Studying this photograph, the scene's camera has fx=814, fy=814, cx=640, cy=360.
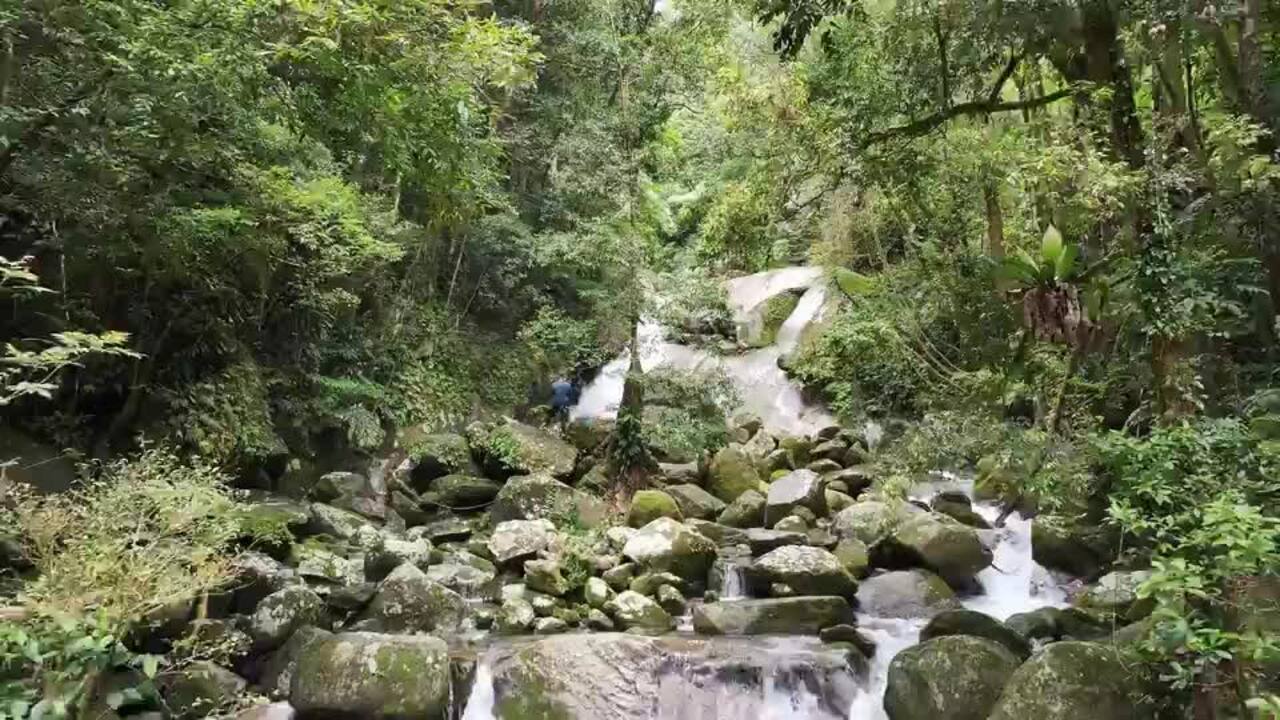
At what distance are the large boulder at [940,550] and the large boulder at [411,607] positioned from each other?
485 centimetres

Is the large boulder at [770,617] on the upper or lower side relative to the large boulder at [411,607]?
upper

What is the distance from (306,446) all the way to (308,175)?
3.85m

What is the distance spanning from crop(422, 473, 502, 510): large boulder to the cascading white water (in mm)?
2816

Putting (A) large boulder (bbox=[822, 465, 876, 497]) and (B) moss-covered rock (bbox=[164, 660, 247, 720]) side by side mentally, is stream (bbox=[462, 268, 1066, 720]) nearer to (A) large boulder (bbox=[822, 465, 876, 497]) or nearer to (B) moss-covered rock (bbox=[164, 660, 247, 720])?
(A) large boulder (bbox=[822, 465, 876, 497])

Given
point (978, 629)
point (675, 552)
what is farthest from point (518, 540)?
point (978, 629)

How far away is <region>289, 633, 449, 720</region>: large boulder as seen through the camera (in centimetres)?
612

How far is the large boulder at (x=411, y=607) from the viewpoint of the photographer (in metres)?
7.64

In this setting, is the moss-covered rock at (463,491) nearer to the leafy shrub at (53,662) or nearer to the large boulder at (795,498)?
the large boulder at (795,498)

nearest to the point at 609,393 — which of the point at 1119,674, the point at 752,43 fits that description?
the point at 752,43

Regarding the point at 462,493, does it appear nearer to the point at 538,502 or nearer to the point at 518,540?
the point at 538,502

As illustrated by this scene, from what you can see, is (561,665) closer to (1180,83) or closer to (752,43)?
(1180,83)

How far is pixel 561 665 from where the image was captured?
6.50 meters

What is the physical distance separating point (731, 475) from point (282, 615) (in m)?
6.79

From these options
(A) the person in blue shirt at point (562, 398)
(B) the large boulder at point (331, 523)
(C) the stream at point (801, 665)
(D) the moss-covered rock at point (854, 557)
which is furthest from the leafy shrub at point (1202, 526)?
(A) the person in blue shirt at point (562, 398)
